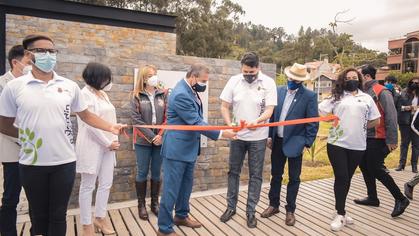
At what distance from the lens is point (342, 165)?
3668mm

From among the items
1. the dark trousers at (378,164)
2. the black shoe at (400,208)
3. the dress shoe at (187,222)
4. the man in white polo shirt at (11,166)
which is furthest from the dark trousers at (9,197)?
the black shoe at (400,208)

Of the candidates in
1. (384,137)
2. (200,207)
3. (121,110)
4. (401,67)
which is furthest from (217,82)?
(401,67)

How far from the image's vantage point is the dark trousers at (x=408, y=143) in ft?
21.9

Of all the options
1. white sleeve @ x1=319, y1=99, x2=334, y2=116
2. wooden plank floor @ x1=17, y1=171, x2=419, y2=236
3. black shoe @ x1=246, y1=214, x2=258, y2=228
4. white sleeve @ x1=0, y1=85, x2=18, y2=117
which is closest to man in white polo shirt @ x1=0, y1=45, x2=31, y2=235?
white sleeve @ x1=0, y1=85, x2=18, y2=117

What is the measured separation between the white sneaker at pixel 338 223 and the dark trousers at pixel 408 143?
395cm

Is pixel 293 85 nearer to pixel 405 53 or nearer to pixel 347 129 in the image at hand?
pixel 347 129

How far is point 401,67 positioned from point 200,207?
2133 inches

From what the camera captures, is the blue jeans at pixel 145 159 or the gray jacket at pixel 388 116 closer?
the blue jeans at pixel 145 159

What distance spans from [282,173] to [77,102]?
2.63m

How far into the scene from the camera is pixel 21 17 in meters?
9.43

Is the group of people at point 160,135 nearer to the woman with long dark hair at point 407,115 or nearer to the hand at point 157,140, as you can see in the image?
the hand at point 157,140

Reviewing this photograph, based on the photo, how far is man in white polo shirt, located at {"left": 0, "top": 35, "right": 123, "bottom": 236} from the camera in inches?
89.1

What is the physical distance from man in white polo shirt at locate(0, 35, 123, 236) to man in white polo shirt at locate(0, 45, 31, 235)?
9.9 inches

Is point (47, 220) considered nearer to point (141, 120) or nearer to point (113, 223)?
point (113, 223)
